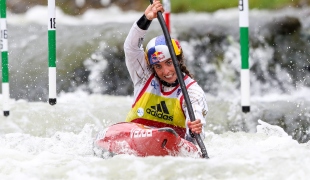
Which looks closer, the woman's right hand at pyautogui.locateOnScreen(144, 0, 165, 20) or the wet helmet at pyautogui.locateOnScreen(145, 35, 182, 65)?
the woman's right hand at pyautogui.locateOnScreen(144, 0, 165, 20)

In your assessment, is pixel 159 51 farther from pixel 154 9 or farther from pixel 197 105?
pixel 197 105

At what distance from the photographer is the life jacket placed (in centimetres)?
564

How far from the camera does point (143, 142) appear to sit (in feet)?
16.6

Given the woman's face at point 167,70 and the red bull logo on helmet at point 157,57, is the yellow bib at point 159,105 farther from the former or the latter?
the red bull logo on helmet at point 157,57

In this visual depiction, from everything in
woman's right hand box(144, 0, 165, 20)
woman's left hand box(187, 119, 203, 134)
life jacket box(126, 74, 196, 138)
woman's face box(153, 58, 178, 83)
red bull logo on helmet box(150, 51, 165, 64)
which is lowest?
woman's left hand box(187, 119, 203, 134)

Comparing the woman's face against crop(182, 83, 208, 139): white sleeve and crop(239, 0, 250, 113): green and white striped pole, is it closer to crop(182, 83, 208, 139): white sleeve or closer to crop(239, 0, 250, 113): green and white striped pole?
crop(182, 83, 208, 139): white sleeve

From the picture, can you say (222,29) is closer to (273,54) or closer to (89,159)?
(273,54)

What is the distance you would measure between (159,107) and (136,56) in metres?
0.40

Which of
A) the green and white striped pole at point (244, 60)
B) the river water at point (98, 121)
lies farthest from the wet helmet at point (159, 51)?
the green and white striped pole at point (244, 60)

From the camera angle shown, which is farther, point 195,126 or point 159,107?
point 159,107

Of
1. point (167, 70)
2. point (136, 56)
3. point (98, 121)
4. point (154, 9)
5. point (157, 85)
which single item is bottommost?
point (98, 121)

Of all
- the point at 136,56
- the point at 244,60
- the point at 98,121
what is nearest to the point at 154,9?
the point at 136,56

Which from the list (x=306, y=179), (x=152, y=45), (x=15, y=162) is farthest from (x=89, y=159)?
(x=306, y=179)

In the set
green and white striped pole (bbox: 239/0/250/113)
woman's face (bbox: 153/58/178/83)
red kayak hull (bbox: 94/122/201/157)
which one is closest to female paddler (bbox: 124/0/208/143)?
woman's face (bbox: 153/58/178/83)
